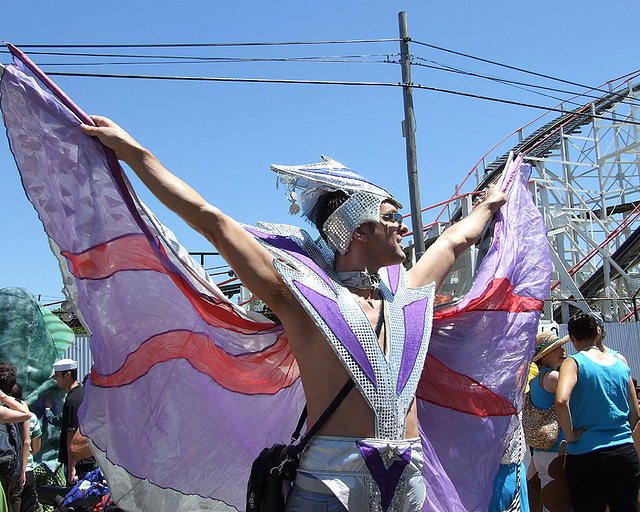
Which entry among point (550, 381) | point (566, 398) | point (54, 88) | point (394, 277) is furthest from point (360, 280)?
point (550, 381)

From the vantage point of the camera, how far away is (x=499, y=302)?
9.37 ft

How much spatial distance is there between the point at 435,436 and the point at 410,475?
1.97 feet

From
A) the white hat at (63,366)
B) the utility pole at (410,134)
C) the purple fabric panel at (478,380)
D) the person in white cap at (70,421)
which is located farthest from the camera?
the utility pole at (410,134)

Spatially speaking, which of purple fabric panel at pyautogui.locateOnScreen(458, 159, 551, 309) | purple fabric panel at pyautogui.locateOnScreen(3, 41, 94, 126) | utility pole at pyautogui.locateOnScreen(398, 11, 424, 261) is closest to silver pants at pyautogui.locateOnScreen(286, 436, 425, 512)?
purple fabric panel at pyautogui.locateOnScreen(458, 159, 551, 309)

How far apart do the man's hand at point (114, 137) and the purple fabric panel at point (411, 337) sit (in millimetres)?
1093

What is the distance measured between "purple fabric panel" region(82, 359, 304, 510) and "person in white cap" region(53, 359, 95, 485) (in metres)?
2.25

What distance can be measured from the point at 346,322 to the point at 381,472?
0.48 m

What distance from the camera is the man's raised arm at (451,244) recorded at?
278 centimetres

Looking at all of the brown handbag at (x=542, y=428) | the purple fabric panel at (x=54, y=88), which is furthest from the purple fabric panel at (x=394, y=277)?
the brown handbag at (x=542, y=428)

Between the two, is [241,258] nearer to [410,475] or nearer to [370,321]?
[370,321]

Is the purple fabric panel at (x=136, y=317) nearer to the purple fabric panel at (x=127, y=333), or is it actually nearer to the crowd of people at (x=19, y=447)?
the purple fabric panel at (x=127, y=333)

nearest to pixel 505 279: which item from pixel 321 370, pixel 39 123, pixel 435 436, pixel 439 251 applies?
pixel 439 251

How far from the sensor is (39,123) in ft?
7.99

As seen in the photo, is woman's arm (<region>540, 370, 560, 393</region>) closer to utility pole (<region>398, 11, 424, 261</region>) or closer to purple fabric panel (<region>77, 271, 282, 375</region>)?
purple fabric panel (<region>77, 271, 282, 375</region>)
